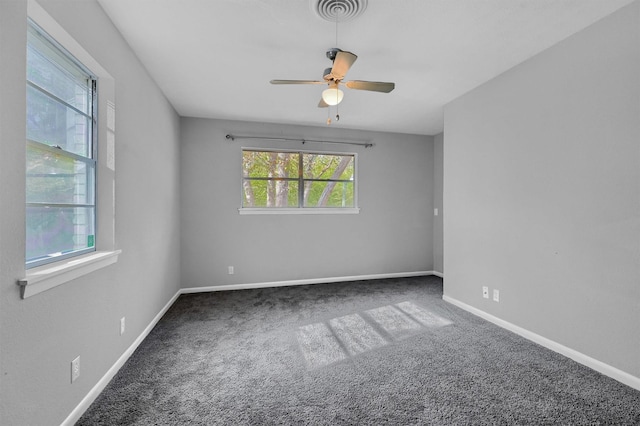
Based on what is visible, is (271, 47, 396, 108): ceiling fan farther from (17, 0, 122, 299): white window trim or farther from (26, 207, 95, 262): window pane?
(26, 207, 95, 262): window pane

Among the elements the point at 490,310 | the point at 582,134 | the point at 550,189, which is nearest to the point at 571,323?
the point at 490,310

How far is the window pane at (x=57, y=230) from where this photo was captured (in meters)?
1.44

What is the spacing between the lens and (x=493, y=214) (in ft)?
9.86

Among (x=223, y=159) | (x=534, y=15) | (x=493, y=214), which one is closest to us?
(x=534, y=15)

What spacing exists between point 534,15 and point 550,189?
4.33ft

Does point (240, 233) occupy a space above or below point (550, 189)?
below

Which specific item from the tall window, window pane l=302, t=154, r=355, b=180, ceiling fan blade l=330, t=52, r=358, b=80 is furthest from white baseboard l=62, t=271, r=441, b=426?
ceiling fan blade l=330, t=52, r=358, b=80

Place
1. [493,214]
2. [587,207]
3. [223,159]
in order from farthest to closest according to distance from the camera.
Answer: [223,159] → [493,214] → [587,207]

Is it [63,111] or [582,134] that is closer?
[63,111]

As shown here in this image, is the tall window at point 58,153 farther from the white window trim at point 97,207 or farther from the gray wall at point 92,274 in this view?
the gray wall at point 92,274

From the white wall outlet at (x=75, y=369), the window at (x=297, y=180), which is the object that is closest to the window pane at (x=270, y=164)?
the window at (x=297, y=180)

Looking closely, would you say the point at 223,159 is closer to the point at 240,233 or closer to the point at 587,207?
the point at 240,233

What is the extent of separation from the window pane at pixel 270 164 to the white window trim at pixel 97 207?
2353 mm

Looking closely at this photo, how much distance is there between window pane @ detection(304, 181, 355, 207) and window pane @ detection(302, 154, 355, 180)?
115mm
